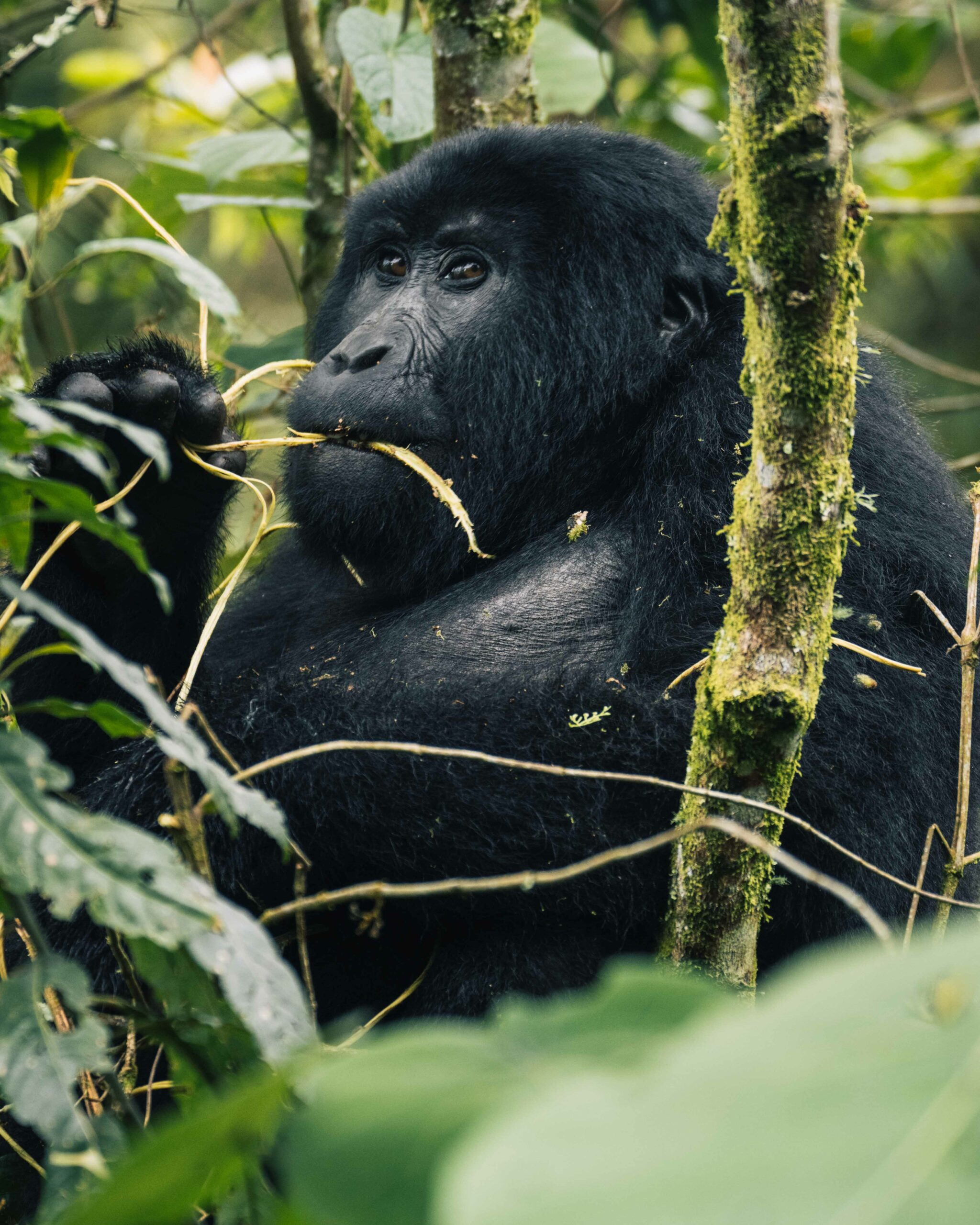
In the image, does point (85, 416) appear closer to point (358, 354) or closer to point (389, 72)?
point (358, 354)

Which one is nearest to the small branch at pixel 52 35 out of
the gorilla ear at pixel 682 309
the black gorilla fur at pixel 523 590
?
the black gorilla fur at pixel 523 590

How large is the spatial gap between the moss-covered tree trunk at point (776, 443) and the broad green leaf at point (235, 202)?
2049 millimetres

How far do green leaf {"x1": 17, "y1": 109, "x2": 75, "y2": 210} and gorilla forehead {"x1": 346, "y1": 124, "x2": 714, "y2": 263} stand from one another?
1.36 m

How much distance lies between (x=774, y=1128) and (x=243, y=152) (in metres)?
3.58

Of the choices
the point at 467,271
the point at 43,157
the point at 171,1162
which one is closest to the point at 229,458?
the point at 467,271

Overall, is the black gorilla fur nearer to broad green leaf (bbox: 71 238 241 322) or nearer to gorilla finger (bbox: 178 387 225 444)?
gorilla finger (bbox: 178 387 225 444)

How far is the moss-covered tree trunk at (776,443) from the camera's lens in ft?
3.92

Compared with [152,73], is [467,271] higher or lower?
lower

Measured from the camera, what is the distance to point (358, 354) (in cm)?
254

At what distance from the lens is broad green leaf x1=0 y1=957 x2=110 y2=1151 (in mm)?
1035

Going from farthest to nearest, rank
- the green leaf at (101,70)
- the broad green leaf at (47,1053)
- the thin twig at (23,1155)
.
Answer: the green leaf at (101,70), the thin twig at (23,1155), the broad green leaf at (47,1053)

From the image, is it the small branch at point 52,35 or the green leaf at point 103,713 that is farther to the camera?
the small branch at point 52,35

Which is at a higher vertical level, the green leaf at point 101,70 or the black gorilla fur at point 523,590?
the green leaf at point 101,70

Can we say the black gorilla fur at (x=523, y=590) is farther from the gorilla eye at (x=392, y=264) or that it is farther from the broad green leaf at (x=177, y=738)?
the broad green leaf at (x=177, y=738)
